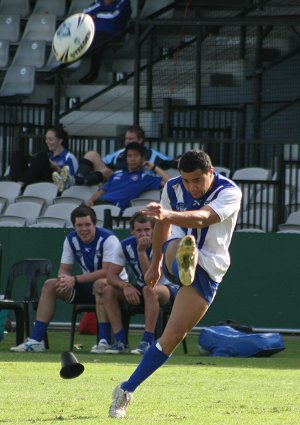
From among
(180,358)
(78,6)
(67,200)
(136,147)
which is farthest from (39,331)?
(78,6)

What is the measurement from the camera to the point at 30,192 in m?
18.4

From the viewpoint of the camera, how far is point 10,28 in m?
24.3

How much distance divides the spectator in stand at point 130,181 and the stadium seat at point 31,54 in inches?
244

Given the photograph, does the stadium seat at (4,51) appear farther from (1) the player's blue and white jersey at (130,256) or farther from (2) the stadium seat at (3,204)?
(1) the player's blue and white jersey at (130,256)

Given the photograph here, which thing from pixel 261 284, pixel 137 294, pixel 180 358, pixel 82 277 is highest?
pixel 82 277

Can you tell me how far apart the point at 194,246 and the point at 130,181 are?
933cm

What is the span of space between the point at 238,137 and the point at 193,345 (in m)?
5.83

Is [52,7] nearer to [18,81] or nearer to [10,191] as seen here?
[18,81]

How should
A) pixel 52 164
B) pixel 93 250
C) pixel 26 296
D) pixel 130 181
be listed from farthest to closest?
pixel 52 164 < pixel 130 181 < pixel 26 296 < pixel 93 250

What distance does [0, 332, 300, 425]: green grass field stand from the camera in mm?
8117

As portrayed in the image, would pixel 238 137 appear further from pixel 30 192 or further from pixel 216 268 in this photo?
pixel 216 268

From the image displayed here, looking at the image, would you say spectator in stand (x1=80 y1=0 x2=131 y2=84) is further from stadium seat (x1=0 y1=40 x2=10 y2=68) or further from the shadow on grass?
the shadow on grass

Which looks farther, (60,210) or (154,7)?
(154,7)

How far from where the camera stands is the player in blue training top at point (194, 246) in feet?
26.7
